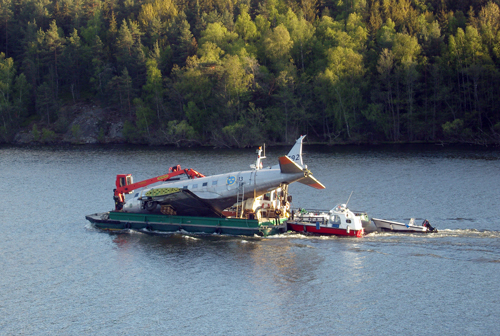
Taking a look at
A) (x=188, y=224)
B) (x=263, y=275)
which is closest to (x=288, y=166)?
(x=263, y=275)

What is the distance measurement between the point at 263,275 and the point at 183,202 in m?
14.8

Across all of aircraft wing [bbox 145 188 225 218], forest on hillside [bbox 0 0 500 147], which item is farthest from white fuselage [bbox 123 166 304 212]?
forest on hillside [bbox 0 0 500 147]

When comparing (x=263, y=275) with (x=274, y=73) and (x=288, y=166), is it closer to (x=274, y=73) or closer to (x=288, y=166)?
(x=288, y=166)

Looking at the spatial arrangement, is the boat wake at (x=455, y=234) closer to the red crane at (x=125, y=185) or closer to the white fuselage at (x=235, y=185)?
the white fuselage at (x=235, y=185)

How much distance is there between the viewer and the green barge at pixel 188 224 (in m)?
52.1

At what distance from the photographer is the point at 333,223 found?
169 ft

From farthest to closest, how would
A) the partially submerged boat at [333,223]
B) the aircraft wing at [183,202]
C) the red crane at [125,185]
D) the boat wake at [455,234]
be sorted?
the red crane at [125,185] < the aircraft wing at [183,202] < the partially submerged boat at [333,223] < the boat wake at [455,234]

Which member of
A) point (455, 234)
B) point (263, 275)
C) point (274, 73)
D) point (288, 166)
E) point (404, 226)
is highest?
point (274, 73)

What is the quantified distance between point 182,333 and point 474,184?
51064 millimetres

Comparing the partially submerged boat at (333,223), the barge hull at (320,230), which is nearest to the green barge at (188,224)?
the barge hull at (320,230)

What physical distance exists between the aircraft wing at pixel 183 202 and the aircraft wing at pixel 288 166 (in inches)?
345

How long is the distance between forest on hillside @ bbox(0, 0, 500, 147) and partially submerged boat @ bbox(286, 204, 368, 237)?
69.7 m

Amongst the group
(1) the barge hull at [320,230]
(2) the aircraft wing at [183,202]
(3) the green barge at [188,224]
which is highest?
(2) the aircraft wing at [183,202]

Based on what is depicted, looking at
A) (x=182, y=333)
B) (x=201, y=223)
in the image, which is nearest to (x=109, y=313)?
(x=182, y=333)
